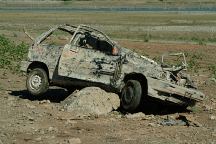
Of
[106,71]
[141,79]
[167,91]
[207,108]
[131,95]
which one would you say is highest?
[106,71]

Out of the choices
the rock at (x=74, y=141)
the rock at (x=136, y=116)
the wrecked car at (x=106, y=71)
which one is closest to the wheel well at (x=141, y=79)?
the wrecked car at (x=106, y=71)

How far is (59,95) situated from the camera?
16078 mm

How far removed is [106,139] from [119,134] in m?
0.48

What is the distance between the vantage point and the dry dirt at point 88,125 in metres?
10.5

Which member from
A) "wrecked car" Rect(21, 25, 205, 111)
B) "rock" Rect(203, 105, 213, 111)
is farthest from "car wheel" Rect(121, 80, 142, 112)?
"rock" Rect(203, 105, 213, 111)

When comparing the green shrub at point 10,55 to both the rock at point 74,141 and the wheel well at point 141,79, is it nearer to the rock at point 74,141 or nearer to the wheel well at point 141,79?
the wheel well at point 141,79

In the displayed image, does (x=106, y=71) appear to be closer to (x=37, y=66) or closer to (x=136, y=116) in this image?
(x=136, y=116)

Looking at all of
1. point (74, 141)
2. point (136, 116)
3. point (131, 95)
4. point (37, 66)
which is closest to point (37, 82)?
point (37, 66)

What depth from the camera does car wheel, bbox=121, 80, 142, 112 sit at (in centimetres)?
1283

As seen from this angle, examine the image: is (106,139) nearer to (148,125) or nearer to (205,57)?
(148,125)

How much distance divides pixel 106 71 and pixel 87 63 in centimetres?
56

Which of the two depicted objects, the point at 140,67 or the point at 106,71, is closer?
the point at 140,67

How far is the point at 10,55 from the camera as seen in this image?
24125 millimetres

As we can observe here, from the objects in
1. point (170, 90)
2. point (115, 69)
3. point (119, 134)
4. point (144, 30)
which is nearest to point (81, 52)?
point (115, 69)
